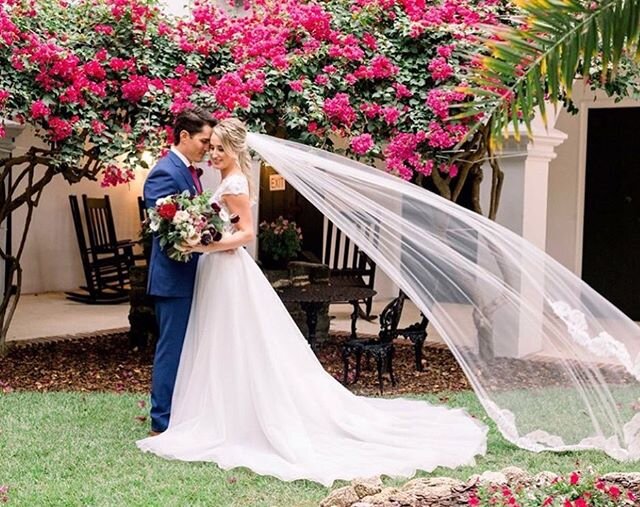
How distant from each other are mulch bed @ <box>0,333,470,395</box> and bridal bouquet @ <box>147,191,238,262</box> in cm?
226

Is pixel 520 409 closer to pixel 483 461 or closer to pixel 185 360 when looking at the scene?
pixel 483 461

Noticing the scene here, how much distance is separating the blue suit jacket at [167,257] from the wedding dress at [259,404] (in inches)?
4.1

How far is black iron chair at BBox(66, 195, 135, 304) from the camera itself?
12.7m

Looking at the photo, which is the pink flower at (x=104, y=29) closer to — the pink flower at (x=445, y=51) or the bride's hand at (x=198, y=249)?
the pink flower at (x=445, y=51)

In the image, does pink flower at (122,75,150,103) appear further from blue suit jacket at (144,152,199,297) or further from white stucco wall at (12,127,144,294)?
white stucco wall at (12,127,144,294)

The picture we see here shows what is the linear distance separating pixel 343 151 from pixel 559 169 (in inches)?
191

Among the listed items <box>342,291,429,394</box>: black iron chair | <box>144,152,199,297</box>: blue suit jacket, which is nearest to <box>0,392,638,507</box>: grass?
<box>144,152,199,297</box>: blue suit jacket

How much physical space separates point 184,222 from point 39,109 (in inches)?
→ 102

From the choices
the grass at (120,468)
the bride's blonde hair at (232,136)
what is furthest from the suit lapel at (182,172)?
the grass at (120,468)

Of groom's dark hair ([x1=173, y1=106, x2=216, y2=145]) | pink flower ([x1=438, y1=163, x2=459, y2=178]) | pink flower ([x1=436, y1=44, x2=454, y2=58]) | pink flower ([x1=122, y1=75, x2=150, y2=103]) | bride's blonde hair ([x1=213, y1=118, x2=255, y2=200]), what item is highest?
pink flower ([x1=436, y1=44, x2=454, y2=58])

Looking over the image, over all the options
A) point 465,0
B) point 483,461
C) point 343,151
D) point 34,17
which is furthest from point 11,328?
point 483,461

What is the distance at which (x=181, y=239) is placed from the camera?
515cm

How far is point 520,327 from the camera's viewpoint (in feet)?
16.5

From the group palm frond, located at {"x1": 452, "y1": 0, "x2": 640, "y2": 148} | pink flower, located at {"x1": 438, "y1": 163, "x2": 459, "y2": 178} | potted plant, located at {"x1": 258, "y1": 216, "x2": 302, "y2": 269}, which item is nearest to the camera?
palm frond, located at {"x1": 452, "y1": 0, "x2": 640, "y2": 148}
